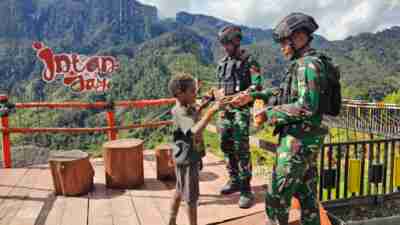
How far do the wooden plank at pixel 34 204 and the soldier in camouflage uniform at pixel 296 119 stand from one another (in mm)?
2423

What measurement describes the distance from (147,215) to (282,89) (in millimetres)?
1948

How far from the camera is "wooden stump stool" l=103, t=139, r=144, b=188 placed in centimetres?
417

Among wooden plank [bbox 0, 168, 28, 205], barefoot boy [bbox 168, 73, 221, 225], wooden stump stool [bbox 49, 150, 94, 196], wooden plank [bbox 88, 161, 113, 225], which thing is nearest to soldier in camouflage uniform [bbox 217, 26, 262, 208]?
barefoot boy [bbox 168, 73, 221, 225]

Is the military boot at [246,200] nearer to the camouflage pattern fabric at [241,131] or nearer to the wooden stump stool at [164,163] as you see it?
the camouflage pattern fabric at [241,131]

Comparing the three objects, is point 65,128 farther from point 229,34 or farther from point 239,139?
point 229,34

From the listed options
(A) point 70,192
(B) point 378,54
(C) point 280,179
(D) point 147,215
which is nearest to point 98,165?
(A) point 70,192

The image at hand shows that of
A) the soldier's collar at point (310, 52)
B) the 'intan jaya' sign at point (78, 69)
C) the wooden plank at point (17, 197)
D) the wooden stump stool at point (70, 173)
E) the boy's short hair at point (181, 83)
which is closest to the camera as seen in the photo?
the soldier's collar at point (310, 52)

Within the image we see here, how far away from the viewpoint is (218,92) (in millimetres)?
3148

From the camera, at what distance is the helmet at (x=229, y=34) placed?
11.7ft

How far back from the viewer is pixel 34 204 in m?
3.81

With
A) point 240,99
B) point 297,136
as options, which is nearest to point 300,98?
point 297,136

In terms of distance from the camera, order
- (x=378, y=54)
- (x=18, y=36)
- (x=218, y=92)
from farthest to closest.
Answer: (x=18, y=36) < (x=378, y=54) < (x=218, y=92)

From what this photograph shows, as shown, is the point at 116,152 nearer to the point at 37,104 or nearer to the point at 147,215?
the point at 147,215

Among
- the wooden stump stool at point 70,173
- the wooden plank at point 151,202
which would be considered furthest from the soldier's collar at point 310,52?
the wooden stump stool at point 70,173
